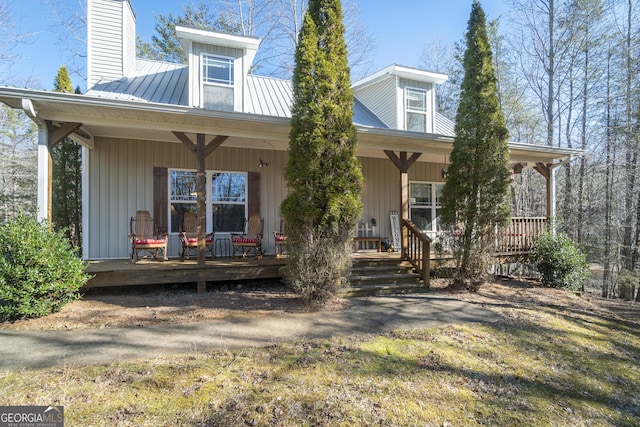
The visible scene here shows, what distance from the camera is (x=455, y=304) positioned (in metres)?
5.47

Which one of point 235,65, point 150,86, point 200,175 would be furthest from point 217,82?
point 200,175

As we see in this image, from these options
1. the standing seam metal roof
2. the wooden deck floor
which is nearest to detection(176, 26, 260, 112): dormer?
the standing seam metal roof

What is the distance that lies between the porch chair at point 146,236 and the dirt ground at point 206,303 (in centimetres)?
75

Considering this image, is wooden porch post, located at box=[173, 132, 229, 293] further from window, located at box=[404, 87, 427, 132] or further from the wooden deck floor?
window, located at box=[404, 87, 427, 132]

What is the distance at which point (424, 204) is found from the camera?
987 centimetres

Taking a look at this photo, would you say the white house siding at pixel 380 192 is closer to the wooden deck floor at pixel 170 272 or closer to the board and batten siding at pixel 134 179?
the board and batten siding at pixel 134 179

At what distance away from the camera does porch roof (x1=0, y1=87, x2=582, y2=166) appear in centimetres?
470

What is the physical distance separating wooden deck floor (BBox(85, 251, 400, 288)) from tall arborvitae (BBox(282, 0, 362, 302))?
1.27 m

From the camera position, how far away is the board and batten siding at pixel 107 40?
769 cm

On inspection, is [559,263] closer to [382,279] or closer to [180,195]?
[382,279]

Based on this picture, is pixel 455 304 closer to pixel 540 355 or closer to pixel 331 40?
pixel 540 355

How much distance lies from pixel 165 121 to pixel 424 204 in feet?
24.0

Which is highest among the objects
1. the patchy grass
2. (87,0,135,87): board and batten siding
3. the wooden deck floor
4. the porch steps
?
(87,0,135,87): board and batten siding

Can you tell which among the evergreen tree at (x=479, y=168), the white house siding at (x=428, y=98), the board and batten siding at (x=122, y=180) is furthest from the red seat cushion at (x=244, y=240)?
the white house siding at (x=428, y=98)
